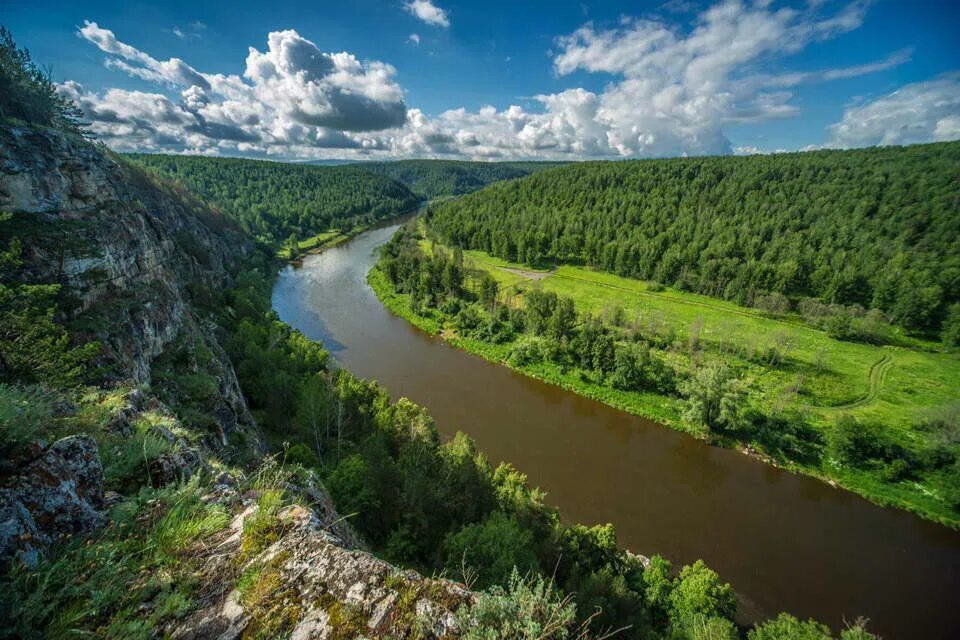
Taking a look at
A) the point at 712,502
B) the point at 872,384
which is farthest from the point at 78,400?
the point at 872,384

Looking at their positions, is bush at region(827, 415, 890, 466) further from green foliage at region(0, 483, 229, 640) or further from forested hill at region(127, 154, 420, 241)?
forested hill at region(127, 154, 420, 241)

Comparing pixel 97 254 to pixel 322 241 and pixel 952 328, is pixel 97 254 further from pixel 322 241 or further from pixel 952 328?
pixel 322 241

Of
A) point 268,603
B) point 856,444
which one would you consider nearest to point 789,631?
point 268,603

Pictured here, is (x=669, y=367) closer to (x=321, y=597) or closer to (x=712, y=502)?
(x=712, y=502)

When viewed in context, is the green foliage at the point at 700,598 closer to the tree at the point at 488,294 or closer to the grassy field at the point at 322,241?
the tree at the point at 488,294

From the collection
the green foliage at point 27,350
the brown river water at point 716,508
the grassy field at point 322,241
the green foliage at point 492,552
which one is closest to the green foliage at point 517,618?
the green foliage at point 492,552

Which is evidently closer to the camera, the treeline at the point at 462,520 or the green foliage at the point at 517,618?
the green foliage at the point at 517,618

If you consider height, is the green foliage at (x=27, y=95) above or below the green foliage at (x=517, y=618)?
above
